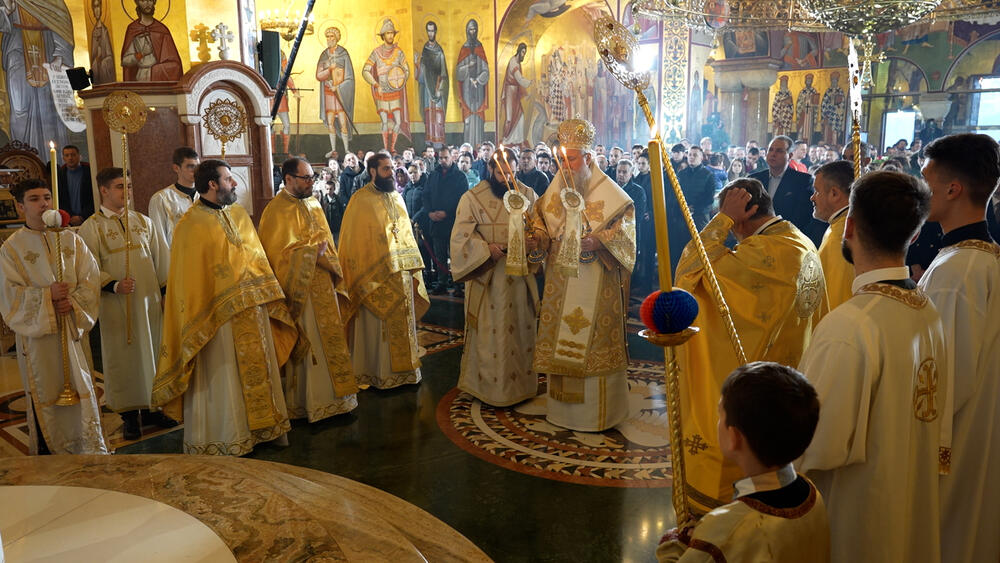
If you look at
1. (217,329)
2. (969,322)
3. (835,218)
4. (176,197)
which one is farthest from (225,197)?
(969,322)

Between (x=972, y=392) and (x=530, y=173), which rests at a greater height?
(x=530, y=173)

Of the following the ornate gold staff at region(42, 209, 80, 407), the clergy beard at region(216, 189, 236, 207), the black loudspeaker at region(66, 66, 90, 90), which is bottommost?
the ornate gold staff at region(42, 209, 80, 407)

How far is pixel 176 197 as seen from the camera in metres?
6.04

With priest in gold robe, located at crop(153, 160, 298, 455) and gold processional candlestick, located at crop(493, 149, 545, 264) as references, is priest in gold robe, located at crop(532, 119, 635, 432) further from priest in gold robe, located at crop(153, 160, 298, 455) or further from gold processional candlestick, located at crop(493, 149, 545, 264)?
priest in gold robe, located at crop(153, 160, 298, 455)

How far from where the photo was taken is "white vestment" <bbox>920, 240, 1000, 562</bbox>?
8.35 ft

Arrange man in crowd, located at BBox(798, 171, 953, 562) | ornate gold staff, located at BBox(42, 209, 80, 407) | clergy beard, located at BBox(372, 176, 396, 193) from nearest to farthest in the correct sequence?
1. man in crowd, located at BBox(798, 171, 953, 562)
2. ornate gold staff, located at BBox(42, 209, 80, 407)
3. clergy beard, located at BBox(372, 176, 396, 193)

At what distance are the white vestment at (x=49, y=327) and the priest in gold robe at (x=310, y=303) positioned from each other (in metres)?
1.23

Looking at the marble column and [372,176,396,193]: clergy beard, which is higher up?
the marble column

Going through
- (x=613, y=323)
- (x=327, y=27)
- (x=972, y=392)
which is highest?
(x=327, y=27)

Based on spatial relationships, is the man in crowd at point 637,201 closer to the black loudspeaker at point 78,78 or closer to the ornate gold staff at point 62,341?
the black loudspeaker at point 78,78

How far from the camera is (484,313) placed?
591 cm

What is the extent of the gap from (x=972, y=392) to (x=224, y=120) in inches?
281

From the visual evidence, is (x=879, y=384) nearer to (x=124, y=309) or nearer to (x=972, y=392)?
(x=972, y=392)

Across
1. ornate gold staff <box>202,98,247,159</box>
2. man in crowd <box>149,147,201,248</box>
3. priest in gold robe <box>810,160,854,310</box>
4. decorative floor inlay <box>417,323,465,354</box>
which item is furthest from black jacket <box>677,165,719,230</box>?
man in crowd <box>149,147,201,248</box>
